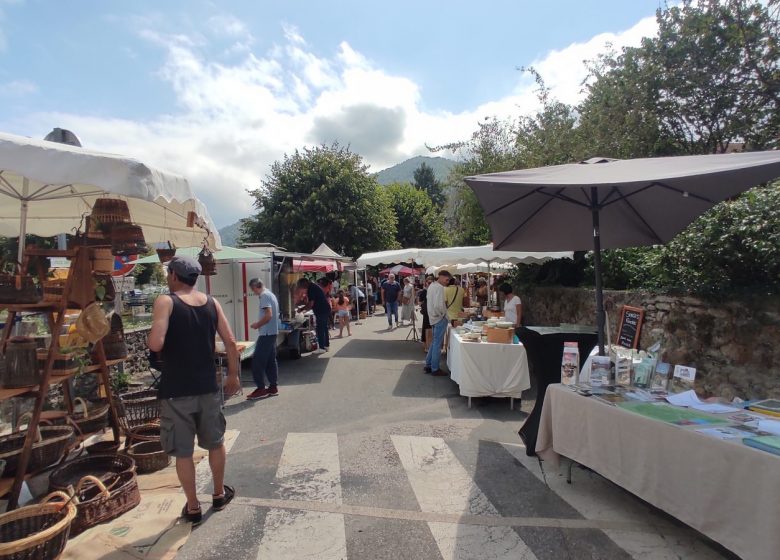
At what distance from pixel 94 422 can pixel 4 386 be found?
59.9 inches

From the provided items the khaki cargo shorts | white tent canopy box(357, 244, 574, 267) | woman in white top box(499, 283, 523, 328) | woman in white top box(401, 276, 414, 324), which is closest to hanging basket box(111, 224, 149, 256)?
the khaki cargo shorts

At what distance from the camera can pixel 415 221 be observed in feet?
113

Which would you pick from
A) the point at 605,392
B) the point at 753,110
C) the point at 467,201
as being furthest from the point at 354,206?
the point at 605,392

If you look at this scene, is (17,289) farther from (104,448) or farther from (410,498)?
(410,498)

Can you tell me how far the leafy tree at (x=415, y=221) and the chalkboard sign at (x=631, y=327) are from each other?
29.8 m

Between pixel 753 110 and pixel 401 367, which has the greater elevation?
pixel 753 110

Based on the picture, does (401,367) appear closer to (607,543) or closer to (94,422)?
(94,422)

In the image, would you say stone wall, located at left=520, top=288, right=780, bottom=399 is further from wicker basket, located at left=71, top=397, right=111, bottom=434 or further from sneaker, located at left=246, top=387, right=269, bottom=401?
wicker basket, located at left=71, top=397, right=111, bottom=434

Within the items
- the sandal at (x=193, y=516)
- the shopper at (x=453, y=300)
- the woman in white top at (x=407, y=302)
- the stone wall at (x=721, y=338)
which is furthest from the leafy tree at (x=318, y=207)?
the sandal at (x=193, y=516)

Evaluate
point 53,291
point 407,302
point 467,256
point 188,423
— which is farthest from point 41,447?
point 407,302

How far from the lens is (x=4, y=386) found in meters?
3.21

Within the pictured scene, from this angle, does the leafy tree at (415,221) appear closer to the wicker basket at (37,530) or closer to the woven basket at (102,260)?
the woven basket at (102,260)

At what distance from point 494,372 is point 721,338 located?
2745 mm

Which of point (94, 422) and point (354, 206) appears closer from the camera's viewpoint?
point (94, 422)
